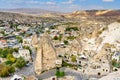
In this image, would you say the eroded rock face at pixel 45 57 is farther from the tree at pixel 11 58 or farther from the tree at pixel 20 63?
the tree at pixel 11 58

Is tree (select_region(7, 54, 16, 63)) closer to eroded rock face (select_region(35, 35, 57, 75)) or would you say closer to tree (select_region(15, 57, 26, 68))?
tree (select_region(15, 57, 26, 68))

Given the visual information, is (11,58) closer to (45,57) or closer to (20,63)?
(20,63)

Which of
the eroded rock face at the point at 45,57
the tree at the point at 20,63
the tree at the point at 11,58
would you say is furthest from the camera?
the tree at the point at 11,58

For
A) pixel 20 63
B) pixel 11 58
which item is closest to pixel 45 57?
pixel 20 63

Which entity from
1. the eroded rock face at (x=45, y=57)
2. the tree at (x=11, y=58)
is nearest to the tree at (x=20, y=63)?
the tree at (x=11, y=58)

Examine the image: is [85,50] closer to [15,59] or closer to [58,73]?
[15,59]

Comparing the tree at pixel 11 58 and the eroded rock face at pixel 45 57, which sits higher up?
the eroded rock face at pixel 45 57

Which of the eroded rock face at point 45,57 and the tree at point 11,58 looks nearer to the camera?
the eroded rock face at point 45,57

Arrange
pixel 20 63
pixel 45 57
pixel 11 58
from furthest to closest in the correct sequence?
pixel 11 58, pixel 20 63, pixel 45 57

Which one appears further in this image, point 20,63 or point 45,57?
point 20,63
